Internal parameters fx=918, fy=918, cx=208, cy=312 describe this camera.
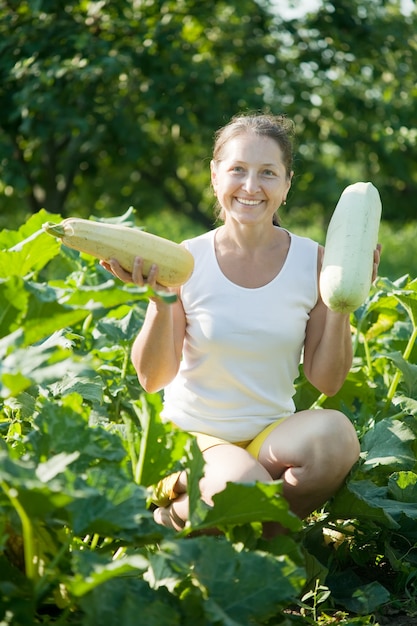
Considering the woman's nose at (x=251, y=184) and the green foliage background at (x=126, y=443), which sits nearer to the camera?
the green foliage background at (x=126, y=443)

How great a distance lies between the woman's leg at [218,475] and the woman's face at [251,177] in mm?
742

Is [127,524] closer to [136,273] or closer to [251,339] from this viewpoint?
[136,273]

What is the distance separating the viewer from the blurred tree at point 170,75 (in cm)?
739

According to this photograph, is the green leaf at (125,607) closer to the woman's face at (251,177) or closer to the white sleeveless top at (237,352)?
the white sleeveless top at (237,352)

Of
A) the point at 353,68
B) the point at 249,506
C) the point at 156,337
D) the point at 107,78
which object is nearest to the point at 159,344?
the point at 156,337

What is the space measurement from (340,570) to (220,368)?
0.74 metres

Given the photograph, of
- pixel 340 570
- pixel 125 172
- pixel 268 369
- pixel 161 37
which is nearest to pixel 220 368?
pixel 268 369

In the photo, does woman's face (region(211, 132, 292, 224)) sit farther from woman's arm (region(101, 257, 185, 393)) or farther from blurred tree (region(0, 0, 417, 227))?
blurred tree (region(0, 0, 417, 227))

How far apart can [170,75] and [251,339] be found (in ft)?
18.2

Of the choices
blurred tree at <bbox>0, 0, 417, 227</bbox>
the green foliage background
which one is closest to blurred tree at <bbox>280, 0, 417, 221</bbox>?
blurred tree at <bbox>0, 0, 417, 227</bbox>

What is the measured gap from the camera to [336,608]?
105 inches

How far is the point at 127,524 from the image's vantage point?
195 centimetres

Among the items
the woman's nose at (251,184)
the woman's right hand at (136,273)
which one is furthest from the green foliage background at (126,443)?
the woman's nose at (251,184)

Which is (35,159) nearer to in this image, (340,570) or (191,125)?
(191,125)
